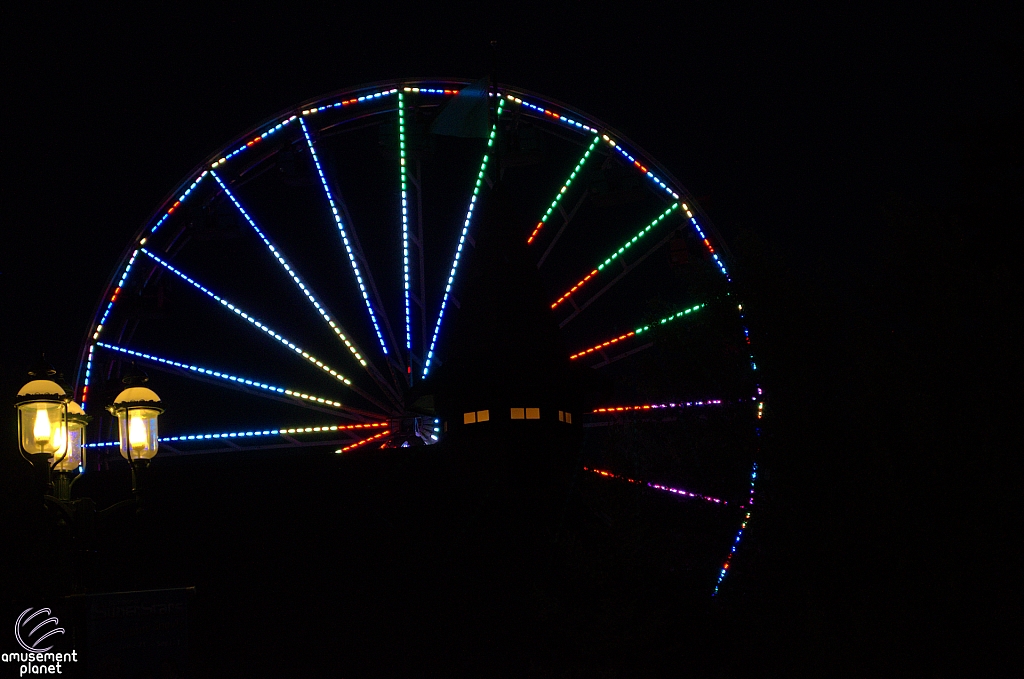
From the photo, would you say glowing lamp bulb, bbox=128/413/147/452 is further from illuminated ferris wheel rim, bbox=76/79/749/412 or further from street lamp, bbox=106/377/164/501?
illuminated ferris wheel rim, bbox=76/79/749/412

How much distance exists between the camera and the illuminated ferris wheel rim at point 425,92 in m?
17.6

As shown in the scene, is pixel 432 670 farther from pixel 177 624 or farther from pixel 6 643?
pixel 177 624

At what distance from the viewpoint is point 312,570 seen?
15461 mm

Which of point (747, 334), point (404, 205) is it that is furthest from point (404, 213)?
point (747, 334)

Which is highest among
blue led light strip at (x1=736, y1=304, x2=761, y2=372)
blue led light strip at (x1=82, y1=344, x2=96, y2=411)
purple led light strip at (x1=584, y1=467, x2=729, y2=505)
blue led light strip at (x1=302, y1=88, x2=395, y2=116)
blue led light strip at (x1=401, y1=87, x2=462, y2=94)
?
blue led light strip at (x1=401, y1=87, x2=462, y2=94)

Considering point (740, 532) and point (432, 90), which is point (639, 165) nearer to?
point (432, 90)

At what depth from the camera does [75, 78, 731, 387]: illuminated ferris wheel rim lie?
57.7ft

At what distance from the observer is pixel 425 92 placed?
18297mm

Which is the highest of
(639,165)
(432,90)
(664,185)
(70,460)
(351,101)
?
(432,90)

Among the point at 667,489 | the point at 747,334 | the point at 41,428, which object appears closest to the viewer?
the point at 41,428

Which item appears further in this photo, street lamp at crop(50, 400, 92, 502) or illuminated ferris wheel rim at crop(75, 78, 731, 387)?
illuminated ferris wheel rim at crop(75, 78, 731, 387)

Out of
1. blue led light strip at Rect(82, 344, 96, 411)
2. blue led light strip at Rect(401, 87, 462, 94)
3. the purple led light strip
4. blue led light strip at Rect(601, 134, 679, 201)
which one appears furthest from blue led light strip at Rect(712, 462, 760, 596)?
blue led light strip at Rect(82, 344, 96, 411)

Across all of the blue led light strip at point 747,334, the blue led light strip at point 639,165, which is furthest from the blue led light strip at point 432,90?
the blue led light strip at point 747,334

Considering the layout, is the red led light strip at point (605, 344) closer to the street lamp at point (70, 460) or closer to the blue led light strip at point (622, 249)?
the blue led light strip at point (622, 249)
